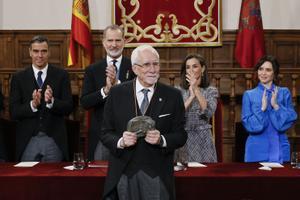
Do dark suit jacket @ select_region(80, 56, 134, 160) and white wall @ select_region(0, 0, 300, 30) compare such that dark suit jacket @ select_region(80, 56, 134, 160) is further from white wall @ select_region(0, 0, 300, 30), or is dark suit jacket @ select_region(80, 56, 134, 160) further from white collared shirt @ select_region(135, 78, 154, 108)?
white wall @ select_region(0, 0, 300, 30)

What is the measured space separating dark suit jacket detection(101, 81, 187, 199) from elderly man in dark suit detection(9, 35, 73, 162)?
144 cm

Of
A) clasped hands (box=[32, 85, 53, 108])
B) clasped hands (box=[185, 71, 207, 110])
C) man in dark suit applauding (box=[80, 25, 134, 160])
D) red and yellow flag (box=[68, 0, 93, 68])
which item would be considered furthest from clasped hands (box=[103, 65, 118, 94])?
red and yellow flag (box=[68, 0, 93, 68])

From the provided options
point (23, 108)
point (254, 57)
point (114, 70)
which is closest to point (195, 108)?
point (114, 70)

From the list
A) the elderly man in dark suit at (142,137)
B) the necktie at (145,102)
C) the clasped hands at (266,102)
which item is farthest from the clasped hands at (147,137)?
the clasped hands at (266,102)

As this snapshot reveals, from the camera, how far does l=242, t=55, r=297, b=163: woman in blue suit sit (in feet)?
14.2

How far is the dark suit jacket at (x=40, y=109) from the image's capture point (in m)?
Answer: 4.41

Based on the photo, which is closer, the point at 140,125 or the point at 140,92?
the point at 140,125

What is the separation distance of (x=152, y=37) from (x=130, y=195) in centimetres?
487

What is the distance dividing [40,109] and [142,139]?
1.78 meters

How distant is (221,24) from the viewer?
7.55 metres

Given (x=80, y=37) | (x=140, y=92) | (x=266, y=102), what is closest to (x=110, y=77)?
(x=140, y=92)

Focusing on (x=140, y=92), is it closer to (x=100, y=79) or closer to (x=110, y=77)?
(x=110, y=77)

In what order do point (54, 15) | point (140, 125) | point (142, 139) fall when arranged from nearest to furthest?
point (140, 125)
point (142, 139)
point (54, 15)

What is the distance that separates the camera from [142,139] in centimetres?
291
